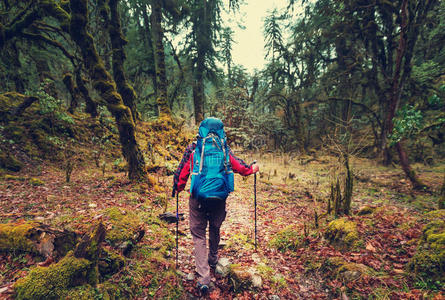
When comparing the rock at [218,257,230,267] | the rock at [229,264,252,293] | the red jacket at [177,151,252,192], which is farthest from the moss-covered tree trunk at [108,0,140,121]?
the rock at [229,264,252,293]

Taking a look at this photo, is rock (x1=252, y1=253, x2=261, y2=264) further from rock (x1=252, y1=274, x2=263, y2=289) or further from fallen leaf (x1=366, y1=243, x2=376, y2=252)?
fallen leaf (x1=366, y1=243, x2=376, y2=252)

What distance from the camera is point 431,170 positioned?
11.2 metres

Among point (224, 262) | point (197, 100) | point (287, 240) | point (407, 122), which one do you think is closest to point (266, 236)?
point (287, 240)

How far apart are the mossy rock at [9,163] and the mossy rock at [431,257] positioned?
957cm

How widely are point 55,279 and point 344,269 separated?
3.73m

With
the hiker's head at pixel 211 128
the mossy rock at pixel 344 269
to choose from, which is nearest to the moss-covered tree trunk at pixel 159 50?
the hiker's head at pixel 211 128

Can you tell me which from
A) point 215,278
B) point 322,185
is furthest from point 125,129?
point 322,185

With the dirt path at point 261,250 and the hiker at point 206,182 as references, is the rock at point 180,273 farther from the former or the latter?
the hiker at point 206,182

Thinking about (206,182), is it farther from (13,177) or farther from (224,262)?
(13,177)

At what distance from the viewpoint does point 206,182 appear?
9.27 feet

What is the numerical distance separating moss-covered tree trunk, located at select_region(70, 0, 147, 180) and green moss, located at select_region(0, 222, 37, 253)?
3.32m

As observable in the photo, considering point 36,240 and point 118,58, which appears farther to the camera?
point 118,58

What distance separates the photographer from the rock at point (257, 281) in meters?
2.97

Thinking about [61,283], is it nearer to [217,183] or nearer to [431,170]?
[217,183]
